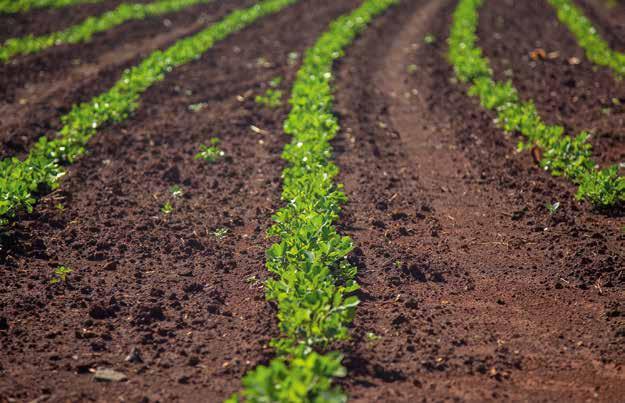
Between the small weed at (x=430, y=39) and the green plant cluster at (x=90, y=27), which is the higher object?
the green plant cluster at (x=90, y=27)

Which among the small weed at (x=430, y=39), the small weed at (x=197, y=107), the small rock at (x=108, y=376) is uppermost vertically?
the small rock at (x=108, y=376)

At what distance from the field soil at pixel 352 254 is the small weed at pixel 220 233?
0.06m

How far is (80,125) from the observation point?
1009 centimetres

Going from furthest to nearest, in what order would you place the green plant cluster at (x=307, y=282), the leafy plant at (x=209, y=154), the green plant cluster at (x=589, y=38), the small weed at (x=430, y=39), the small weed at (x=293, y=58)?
the small weed at (x=430, y=39)
the green plant cluster at (x=589, y=38)
the small weed at (x=293, y=58)
the leafy plant at (x=209, y=154)
the green plant cluster at (x=307, y=282)

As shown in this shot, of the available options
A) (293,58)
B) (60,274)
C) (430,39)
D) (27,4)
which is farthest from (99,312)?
(27,4)

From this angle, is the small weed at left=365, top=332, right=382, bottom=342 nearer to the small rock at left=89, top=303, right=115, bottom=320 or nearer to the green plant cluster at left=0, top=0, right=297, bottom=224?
the small rock at left=89, top=303, right=115, bottom=320

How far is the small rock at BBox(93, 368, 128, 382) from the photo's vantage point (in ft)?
15.5

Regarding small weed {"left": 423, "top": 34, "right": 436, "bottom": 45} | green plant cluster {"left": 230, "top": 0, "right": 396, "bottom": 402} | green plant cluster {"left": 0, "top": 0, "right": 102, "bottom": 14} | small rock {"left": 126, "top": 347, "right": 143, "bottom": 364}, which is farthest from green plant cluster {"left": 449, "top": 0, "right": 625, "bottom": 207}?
green plant cluster {"left": 0, "top": 0, "right": 102, "bottom": 14}

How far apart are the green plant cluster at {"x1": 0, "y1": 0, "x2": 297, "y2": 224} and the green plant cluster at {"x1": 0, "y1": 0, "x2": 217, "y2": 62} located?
118 inches

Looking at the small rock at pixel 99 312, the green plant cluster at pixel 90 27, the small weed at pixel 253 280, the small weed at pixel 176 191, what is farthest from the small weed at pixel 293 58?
the small rock at pixel 99 312

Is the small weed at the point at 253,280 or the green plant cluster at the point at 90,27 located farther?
the green plant cluster at the point at 90,27

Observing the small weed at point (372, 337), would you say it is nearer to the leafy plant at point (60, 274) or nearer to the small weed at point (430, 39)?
the leafy plant at point (60, 274)

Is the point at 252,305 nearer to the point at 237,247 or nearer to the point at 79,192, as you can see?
the point at 237,247

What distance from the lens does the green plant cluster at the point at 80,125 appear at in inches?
289
